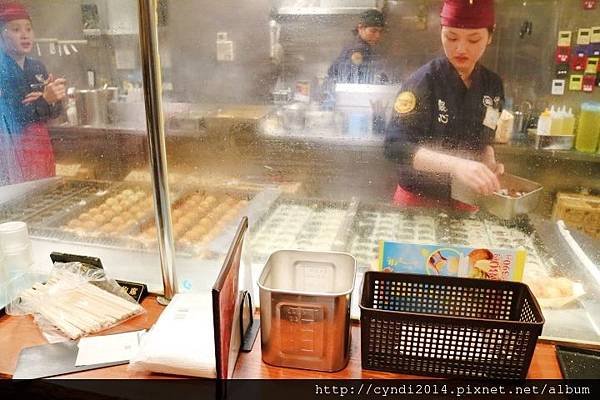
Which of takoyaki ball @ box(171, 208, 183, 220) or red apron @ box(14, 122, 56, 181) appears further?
red apron @ box(14, 122, 56, 181)

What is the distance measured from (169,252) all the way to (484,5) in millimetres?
1136

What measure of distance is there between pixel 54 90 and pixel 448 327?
1439 millimetres

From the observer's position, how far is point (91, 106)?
164 cm

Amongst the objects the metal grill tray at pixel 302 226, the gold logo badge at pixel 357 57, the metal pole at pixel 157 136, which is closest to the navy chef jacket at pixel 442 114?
the gold logo badge at pixel 357 57

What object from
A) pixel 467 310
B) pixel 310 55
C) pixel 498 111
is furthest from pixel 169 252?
pixel 498 111

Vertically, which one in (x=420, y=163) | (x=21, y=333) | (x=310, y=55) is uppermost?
(x=310, y=55)

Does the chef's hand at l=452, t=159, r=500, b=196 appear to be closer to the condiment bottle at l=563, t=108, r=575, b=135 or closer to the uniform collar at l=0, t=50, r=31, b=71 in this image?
the condiment bottle at l=563, t=108, r=575, b=135

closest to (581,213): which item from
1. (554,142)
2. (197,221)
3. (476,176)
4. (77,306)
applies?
(554,142)

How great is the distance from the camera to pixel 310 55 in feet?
4.50

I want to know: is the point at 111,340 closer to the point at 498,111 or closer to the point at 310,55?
the point at 310,55

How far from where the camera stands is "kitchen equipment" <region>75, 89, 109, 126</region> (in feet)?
5.26

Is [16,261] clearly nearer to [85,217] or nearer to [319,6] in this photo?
[85,217]

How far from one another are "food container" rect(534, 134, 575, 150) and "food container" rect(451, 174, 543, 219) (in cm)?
12

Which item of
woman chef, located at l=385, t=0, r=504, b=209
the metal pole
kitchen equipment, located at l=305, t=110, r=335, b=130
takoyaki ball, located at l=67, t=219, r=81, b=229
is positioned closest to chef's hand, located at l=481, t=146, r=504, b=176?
woman chef, located at l=385, t=0, r=504, b=209
